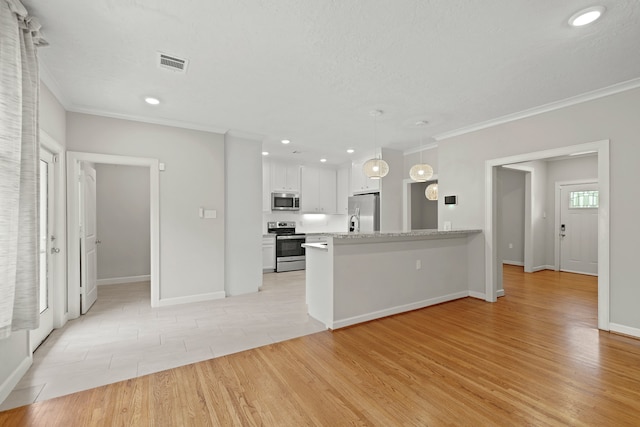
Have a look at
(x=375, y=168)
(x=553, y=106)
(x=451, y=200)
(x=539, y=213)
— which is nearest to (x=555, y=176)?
→ (x=539, y=213)

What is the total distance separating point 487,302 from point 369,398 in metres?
3.17

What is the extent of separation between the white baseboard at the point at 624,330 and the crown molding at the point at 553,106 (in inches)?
99.5

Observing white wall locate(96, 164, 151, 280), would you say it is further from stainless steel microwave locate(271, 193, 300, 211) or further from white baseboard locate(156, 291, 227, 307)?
stainless steel microwave locate(271, 193, 300, 211)

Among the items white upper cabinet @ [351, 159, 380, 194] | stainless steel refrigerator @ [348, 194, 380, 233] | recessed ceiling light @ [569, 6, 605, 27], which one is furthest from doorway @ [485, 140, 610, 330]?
white upper cabinet @ [351, 159, 380, 194]

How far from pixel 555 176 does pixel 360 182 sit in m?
4.65

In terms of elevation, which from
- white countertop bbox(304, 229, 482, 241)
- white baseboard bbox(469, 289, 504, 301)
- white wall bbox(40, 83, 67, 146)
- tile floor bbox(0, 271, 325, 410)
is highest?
white wall bbox(40, 83, 67, 146)

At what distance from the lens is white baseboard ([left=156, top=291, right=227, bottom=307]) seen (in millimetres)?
4246

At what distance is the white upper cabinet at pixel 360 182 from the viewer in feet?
22.1

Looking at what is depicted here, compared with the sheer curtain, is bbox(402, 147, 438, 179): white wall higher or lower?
higher

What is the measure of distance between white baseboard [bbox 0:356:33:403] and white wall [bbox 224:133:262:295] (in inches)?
98.9

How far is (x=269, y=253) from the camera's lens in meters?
6.84

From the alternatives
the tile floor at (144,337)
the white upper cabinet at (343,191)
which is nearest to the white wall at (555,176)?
the white upper cabinet at (343,191)

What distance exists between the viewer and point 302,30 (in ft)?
7.38

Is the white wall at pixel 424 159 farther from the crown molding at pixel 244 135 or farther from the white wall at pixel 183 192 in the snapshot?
the white wall at pixel 183 192
